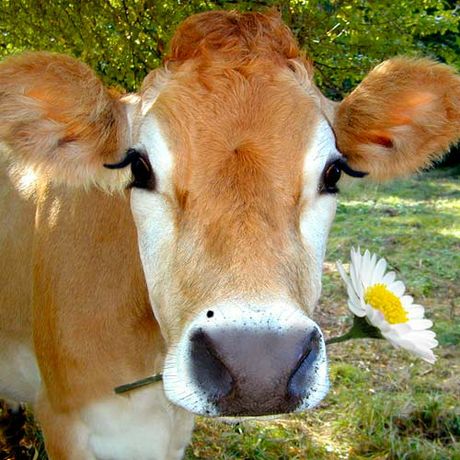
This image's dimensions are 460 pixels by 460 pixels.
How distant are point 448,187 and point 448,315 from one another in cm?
1008

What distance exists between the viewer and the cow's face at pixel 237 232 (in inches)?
77.9

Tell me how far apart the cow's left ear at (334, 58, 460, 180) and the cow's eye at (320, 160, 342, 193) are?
0.34 m

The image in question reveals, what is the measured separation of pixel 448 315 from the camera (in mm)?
6648

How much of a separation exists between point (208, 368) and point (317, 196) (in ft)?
2.66

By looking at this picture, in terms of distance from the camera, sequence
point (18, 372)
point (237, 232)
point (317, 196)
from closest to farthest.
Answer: point (237, 232) < point (317, 196) < point (18, 372)

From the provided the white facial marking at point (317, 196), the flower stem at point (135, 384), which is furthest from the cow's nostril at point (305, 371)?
the flower stem at point (135, 384)

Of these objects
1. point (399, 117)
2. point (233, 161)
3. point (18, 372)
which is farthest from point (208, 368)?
point (18, 372)

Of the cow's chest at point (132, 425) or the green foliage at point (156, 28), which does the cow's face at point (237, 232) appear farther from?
the green foliage at point (156, 28)

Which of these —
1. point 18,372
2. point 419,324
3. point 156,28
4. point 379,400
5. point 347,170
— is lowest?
point 379,400

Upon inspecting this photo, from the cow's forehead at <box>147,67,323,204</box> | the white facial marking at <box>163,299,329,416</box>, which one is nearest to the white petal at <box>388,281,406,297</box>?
the cow's forehead at <box>147,67,323,204</box>

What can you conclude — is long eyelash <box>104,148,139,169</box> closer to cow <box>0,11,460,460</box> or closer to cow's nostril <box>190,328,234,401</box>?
cow <box>0,11,460,460</box>

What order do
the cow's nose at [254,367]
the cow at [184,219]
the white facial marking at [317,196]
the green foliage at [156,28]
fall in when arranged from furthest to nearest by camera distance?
the green foliage at [156,28], the white facial marking at [317,196], the cow at [184,219], the cow's nose at [254,367]

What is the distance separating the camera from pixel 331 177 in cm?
262

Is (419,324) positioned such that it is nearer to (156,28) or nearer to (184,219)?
(184,219)
